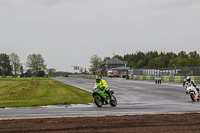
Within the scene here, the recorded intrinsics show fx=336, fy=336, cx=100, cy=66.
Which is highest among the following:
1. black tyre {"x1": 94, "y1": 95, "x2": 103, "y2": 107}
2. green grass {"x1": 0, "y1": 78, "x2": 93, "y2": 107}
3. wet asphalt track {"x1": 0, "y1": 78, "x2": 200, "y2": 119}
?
black tyre {"x1": 94, "y1": 95, "x2": 103, "y2": 107}

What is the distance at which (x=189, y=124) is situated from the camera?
939cm

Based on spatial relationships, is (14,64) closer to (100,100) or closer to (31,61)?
(31,61)

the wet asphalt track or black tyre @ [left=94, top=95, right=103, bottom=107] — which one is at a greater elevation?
black tyre @ [left=94, top=95, right=103, bottom=107]

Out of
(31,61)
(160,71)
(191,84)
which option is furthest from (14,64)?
(191,84)

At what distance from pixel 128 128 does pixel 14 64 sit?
198 meters

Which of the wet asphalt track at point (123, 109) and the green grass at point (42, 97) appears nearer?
the wet asphalt track at point (123, 109)

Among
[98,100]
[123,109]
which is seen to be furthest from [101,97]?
[123,109]

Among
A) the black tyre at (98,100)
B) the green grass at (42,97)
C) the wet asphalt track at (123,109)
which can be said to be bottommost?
the green grass at (42,97)

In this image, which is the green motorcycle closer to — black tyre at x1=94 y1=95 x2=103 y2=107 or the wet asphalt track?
black tyre at x1=94 y1=95 x2=103 y2=107

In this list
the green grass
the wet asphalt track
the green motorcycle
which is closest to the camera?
the wet asphalt track

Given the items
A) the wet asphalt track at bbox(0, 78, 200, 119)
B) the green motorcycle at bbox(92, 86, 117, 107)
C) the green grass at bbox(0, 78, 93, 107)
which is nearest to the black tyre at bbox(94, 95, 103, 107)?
the green motorcycle at bbox(92, 86, 117, 107)

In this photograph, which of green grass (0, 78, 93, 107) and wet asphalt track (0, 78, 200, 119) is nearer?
wet asphalt track (0, 78, 200, 119)

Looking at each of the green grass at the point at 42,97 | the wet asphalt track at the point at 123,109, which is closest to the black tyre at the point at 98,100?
the wet asphalt track at the point at 123,109

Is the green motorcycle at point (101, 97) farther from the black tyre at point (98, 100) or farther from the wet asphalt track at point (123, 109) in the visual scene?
the wet asphalt track at point (123, 109)
